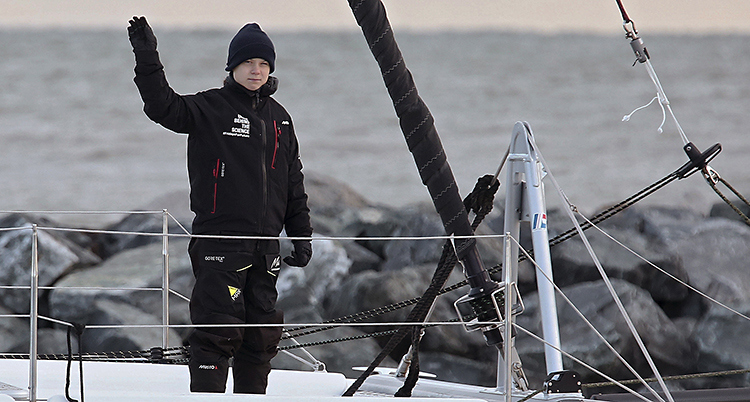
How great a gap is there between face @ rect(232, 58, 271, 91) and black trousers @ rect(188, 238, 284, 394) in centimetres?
55

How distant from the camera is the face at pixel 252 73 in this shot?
10.3 ft

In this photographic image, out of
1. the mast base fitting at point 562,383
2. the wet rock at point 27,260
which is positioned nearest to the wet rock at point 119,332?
the wet rock at point 27,260

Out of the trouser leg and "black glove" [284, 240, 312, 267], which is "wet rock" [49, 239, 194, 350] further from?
"black glove" [284, 240, 312, 267]

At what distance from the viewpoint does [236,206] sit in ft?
10.1

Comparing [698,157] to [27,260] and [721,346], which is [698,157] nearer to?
[721,346]

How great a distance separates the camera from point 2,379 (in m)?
3.83

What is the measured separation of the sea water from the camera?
16.3 m

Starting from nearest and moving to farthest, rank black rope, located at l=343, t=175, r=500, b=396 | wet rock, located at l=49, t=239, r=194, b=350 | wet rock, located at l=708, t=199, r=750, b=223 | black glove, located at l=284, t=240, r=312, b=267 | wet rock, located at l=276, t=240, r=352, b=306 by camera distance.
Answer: black glove, located at l=284, t=240, r=312, b=267
black rope, located at l=343, t=175, r=500, b=396
wet rock, located at l=49, t=239, r=194, b=350
wet rock, located at l=276, t=240, r=352, b=306
wet rock, located at l=708, t=199, r=750, b=223

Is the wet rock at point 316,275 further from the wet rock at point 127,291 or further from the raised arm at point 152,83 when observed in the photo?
the raised arm at point 152,83

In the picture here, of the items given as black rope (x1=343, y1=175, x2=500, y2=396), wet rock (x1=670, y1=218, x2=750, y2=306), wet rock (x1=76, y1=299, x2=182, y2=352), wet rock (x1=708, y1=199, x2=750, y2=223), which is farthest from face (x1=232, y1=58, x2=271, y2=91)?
wet rock (x1=708, y1=199, x2=750, y2=223)

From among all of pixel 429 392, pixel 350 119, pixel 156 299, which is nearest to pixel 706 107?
pixel 350 119

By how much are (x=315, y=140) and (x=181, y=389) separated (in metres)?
15.3

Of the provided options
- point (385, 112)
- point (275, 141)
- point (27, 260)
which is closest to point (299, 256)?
point (275, 141)

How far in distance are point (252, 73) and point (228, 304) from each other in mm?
793
